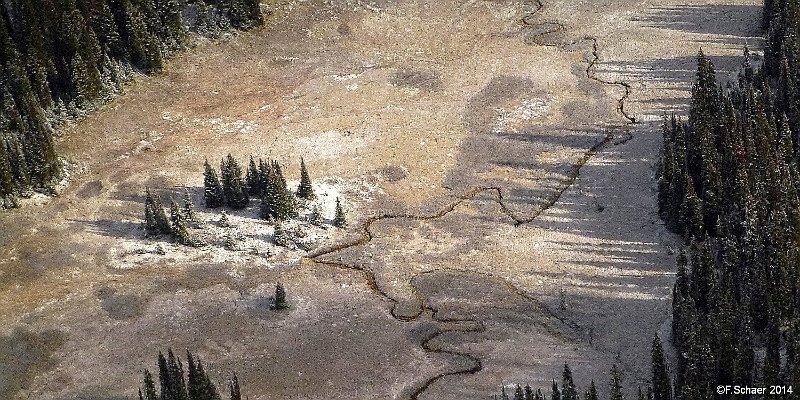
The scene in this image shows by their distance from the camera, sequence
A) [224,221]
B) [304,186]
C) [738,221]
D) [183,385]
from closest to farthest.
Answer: [183,385]
[738,221]
[224,221]
[304,186]

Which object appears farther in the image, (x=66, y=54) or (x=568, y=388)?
(x=66, y=54)

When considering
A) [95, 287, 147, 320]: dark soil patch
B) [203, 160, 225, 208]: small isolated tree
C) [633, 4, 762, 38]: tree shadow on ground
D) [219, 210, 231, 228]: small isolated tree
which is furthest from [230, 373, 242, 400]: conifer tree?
[633, 4, 762, 38]: tree shadow on ground

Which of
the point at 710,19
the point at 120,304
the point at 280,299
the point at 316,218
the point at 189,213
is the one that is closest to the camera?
the point at 280,299

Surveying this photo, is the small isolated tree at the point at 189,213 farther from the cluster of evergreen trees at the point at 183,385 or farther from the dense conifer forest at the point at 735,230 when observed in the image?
the dense conifer forest at the point at 735,230

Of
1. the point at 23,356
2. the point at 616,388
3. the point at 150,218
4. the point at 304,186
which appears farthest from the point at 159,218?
the point at 616,388

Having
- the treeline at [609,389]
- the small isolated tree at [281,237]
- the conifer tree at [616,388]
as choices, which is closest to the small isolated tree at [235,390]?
the treeline at [609,389]

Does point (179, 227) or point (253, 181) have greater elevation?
point (253, 181)

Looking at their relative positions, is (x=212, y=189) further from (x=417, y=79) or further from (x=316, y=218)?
(x=417, y=79)

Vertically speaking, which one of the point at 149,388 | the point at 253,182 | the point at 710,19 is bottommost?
the point at 149,388
